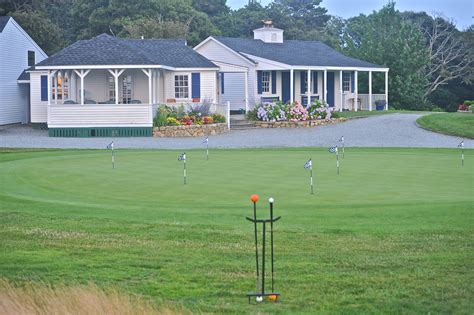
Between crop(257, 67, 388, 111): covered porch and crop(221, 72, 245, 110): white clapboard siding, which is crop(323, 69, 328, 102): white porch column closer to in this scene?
crop(257, 67, 388, 111): covered porch

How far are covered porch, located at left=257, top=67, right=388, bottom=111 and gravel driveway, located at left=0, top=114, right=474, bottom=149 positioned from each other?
693cm

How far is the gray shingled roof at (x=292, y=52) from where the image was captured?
53969 millimetres

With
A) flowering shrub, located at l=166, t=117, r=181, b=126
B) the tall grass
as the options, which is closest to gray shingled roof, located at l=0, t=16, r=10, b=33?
flowering shrub, located at l=166, t=117, r=181, b=126

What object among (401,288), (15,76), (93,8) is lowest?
(401,288)

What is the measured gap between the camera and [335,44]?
3590 inches

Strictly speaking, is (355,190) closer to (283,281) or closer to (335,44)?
(283,281)

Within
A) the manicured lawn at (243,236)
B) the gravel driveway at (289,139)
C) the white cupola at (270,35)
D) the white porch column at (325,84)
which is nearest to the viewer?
the manicured lawn at (243,236)

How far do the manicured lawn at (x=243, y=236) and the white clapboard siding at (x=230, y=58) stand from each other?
3014 centimetres

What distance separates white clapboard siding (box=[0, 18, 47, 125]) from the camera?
159ft

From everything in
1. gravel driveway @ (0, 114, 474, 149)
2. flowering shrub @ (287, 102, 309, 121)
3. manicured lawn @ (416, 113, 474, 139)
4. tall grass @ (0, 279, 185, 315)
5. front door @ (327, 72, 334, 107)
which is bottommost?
tall grass @ (0, 279, 185, 315)

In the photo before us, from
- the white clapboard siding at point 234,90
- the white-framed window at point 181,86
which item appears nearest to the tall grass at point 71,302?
the white-framed window at point 181,86

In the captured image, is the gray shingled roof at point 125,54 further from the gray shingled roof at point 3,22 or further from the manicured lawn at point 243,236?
the manicured lawn at point 243,236

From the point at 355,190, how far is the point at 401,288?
8.93m

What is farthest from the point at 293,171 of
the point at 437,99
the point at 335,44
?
the point at 335,44
